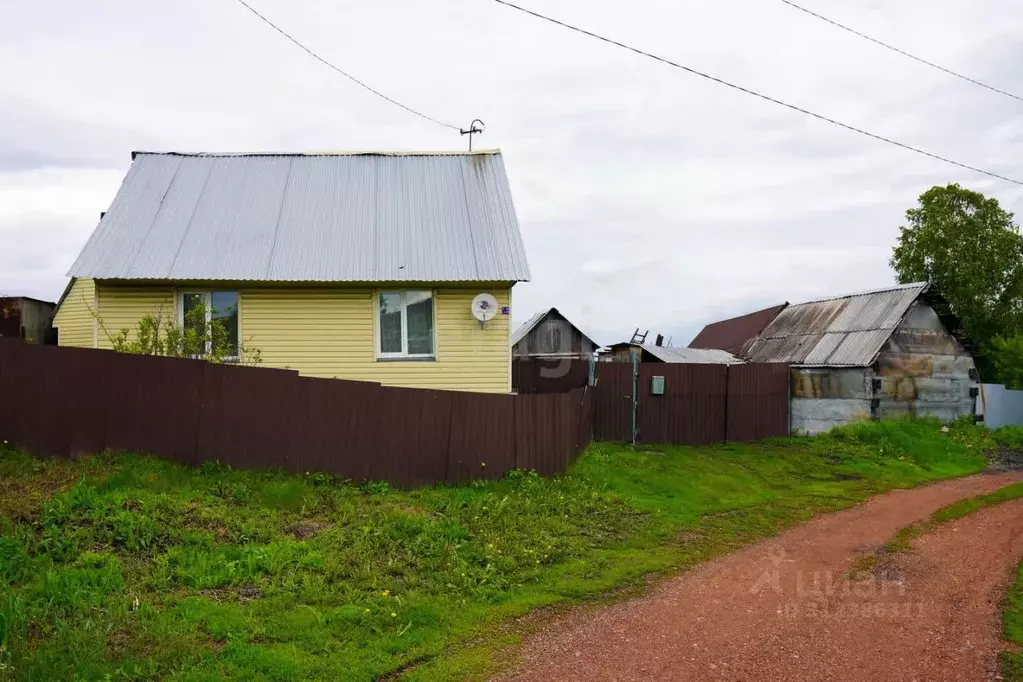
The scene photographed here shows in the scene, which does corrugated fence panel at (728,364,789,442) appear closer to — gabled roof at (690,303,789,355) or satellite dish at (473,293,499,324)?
satellite dish at (473,293,499,324)

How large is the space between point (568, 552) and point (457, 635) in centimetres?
293

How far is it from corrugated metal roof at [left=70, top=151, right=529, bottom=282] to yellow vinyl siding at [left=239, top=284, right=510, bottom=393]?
0.55 metres

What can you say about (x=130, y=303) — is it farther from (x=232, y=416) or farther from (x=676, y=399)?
(x=676, y=399)

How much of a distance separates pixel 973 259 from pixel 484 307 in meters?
32.0

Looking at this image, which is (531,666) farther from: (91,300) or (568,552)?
(91,300)

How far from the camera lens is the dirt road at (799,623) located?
640cm

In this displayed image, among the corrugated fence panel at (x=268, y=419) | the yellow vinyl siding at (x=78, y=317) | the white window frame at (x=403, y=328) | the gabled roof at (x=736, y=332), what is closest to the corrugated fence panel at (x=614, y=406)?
the white window frame at (x=403, y=328)

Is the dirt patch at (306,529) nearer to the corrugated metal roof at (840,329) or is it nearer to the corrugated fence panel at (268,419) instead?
the corrugated fence panel at (268,419)

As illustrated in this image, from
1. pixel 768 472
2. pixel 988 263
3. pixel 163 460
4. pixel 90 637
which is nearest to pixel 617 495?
pixel 768 472

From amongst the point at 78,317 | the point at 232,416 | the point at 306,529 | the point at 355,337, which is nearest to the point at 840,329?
the point at 355,337

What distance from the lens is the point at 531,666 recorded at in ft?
21.0

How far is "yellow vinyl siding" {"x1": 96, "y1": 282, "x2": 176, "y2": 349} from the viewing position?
16.5 m

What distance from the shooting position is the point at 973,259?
1550 inches

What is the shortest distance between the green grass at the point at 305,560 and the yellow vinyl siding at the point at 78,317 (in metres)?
8.41
